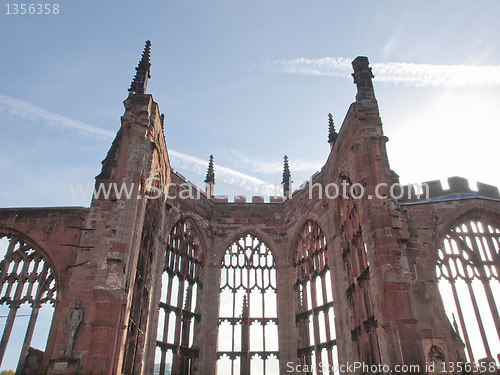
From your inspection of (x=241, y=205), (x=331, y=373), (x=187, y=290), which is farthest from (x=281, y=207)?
(x=331, y=373)

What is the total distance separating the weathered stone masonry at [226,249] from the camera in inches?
461

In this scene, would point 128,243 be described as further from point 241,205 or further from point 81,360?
point 241,205

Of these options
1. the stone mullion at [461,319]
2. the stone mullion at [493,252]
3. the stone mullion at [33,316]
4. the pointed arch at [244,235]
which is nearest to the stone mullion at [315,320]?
the pointed arch at [244,235]

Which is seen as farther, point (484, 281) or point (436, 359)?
point (484, 281)

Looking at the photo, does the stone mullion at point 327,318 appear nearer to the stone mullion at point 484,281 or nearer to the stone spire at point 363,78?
the stone mullion at point 484,281

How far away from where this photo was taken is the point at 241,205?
67.9ft

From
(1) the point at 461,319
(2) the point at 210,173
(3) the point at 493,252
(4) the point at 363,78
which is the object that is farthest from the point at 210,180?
(1) the point at 461,319

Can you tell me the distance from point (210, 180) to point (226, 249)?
3781 mm

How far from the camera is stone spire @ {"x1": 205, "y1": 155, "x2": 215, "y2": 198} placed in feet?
70.4

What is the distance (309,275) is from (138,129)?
868 cm

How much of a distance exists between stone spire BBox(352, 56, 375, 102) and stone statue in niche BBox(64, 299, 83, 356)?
10734 mm

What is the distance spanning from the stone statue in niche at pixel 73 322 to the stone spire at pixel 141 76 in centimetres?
744

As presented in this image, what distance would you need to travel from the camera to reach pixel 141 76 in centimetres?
1623

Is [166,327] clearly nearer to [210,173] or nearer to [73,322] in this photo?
[73,322]
